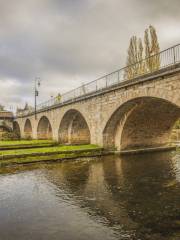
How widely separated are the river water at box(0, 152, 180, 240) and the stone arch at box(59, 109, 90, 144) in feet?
56.7

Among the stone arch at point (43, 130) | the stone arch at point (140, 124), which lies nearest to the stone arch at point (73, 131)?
A: the stone arch at point (140, 124)

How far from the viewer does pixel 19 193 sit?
433 inches

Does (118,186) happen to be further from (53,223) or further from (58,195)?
(53,223)

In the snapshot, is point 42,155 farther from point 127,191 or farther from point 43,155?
point 127,191

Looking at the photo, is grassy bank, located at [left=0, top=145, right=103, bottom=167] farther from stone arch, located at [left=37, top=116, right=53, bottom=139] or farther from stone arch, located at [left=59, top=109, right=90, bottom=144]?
stone arch, located at [left=37, top=116, right=53, bottom=139]

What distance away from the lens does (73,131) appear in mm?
34125

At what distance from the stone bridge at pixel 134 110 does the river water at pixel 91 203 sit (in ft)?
17.7

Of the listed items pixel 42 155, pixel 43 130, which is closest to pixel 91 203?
pixel 42 155

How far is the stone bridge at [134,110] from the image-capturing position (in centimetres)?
1493

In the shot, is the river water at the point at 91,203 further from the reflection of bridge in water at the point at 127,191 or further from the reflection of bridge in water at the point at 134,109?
the reflection of bridge in water at the point at 134,109

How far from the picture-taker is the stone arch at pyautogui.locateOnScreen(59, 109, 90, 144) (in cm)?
3344

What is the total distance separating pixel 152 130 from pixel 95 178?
12580 millimetres

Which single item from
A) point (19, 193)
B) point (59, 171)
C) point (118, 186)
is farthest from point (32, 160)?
point (118, 186)

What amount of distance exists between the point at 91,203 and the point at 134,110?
13.3m
